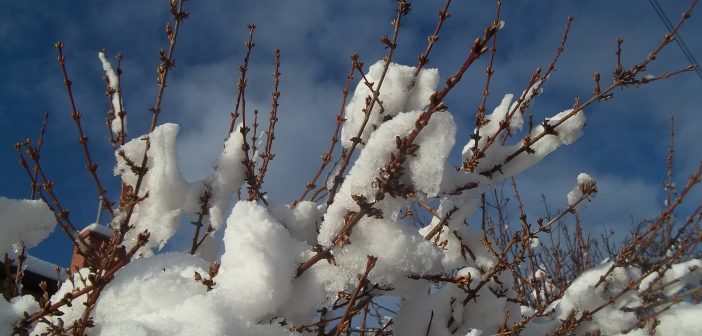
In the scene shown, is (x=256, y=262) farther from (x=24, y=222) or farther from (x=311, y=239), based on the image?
(x=24, y=222)

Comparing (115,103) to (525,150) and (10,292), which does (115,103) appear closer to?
(10,292)

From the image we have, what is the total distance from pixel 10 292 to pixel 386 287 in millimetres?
1426

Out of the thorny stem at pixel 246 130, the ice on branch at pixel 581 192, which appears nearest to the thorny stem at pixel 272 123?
the thorny stem at pixel 246 130

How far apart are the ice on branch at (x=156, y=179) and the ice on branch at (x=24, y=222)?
25 centimetres

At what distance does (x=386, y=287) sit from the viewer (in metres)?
1.52

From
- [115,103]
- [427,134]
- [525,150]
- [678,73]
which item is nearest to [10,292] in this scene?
[115,103]

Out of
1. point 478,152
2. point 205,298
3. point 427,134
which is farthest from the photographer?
point 478,152

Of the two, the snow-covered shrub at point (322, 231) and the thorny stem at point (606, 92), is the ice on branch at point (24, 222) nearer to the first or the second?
the snow-covered shrub at point (322, 231)

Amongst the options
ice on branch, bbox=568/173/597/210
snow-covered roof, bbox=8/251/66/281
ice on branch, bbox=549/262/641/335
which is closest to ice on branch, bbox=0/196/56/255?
ice on branch, bbox=568/173/597/210

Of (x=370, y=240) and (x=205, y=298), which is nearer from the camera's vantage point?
(x=205, y=298)

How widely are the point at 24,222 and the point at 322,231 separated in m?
0.87

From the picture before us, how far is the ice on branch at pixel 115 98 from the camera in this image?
188 cm

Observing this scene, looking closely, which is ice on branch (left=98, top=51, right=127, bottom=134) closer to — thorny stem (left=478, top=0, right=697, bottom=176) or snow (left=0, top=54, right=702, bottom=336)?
snow (left=0, top=54, right=702, bottom=336)

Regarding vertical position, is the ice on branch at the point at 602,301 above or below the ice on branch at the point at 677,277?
below
